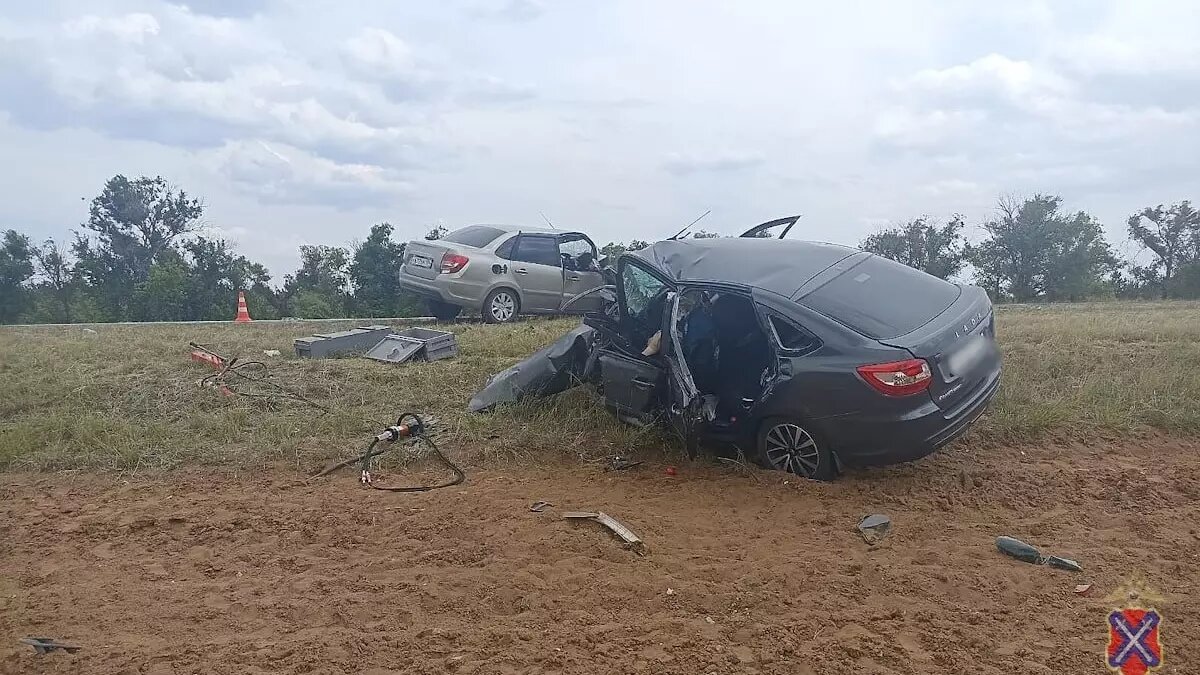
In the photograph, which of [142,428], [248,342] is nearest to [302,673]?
[142,428]

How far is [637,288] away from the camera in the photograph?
20.9 feet

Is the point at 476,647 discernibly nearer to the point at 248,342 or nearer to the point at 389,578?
the point at 389,578

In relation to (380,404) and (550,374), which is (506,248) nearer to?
(380,404)

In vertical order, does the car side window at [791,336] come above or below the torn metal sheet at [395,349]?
above

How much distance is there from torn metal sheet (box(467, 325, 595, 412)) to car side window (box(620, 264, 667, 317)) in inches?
21.9

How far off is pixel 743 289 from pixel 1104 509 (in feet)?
7.68

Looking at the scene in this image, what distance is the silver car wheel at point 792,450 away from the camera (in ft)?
17.0

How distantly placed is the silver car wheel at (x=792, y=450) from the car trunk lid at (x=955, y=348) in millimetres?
753

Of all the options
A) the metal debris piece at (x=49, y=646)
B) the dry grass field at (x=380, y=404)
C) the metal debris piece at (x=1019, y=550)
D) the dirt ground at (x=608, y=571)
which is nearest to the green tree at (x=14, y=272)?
the dry grass field at (x=380, y=404)

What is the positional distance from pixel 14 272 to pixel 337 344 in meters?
18.8

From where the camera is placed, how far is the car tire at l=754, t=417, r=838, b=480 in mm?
5105

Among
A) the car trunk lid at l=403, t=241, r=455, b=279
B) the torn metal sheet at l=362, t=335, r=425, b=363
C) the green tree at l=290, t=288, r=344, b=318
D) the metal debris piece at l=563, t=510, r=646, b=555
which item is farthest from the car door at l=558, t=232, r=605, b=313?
the green tree at l=290, t=288, r=344, b=318

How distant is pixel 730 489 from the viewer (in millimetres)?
5227

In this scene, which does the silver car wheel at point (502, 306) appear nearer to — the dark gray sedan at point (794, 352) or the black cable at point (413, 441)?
the black cable at point (413, 441)
